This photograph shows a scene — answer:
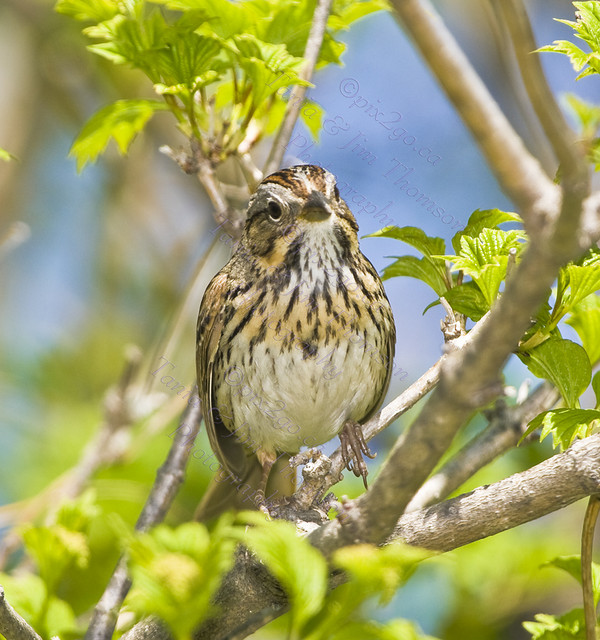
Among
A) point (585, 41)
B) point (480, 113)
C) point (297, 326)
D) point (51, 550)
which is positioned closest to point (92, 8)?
point (297, 326)

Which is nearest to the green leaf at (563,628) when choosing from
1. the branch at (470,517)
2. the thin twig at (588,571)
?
the thin twig at (588,571)

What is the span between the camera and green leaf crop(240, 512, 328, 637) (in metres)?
1.22

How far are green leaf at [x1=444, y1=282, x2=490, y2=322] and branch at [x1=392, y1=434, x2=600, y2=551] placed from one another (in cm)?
38

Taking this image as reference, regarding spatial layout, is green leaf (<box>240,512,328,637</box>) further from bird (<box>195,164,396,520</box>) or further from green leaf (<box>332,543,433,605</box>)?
bird (<box>195,164,396,520</box>)

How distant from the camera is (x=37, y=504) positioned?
2965 millimetres

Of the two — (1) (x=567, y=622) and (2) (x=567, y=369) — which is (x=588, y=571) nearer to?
(1) (x=567, y=622)

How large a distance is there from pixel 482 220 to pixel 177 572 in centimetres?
118

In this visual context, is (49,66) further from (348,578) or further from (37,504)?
(348,578)

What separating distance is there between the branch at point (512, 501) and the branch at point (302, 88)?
1161 millimetres

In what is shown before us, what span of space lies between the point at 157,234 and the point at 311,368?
2666mm

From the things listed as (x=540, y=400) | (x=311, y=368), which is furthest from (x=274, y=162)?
(x=540, y=400)

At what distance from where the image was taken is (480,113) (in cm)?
108

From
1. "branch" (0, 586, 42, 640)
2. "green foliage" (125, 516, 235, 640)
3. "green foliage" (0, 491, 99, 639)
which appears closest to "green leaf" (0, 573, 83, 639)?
"green foliage" (0, 491, 99, 639)

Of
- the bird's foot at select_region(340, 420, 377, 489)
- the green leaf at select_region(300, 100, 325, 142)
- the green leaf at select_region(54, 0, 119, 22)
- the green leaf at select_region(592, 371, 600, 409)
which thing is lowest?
the bird's foot at select_region(340, 420, 377, 489)
